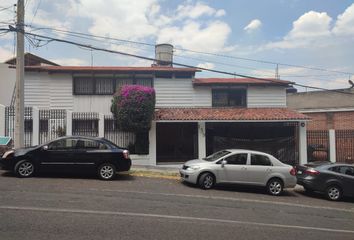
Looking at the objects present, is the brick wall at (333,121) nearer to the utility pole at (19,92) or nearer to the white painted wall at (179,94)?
the white painted wall at (179,94)

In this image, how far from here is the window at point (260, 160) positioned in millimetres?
13469

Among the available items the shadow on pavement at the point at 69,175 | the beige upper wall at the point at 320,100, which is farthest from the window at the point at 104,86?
the beige upper wall at the point at 320,100

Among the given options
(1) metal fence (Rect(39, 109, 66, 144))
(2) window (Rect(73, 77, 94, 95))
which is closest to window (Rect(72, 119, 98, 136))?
(1) metal fence (Rect(39, 109, 66, 144))

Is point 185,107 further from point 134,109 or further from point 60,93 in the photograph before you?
point 60,93

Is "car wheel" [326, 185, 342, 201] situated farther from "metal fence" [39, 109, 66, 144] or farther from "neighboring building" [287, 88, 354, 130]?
"neighboring building" [287, 88, 354, 130]

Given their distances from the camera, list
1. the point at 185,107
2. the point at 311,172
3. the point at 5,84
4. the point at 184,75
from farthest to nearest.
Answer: the point at 5,84, the point at 184,75, the point at 185,107, the point at 311,172

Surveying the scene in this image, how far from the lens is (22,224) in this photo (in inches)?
261

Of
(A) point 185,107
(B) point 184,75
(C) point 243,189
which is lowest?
(C) point 243,189

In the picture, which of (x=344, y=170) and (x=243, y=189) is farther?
(x=344, y=170)

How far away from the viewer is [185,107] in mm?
22578

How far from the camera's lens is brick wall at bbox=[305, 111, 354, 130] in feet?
91.1

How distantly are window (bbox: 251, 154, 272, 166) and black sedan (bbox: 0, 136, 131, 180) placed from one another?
480cm

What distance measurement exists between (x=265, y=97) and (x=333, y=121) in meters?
8.66

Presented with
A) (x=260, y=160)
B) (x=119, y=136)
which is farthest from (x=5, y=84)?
(x=260, y=160)
